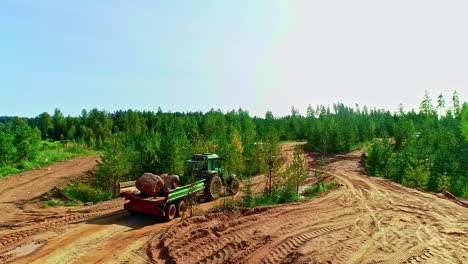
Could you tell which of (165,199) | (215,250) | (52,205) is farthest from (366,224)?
(52,205)

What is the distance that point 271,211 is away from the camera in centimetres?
1214

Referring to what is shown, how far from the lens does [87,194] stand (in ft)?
57.9

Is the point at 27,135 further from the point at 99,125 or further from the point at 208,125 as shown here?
the point at 99,125

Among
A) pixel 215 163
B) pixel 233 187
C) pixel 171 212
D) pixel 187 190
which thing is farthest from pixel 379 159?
pixel 171 212

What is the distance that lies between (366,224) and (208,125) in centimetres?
3594

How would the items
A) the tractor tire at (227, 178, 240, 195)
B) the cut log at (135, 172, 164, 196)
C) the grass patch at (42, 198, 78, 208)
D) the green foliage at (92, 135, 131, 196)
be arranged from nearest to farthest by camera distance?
the cut log at (135, 172, 164, 196) < the grass patch at (42, 198, 78, 208) < the tractor tire at (227, 178, 240, 195) < the green foliage at (92, 135, 131, 196)

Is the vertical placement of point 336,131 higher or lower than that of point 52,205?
higher

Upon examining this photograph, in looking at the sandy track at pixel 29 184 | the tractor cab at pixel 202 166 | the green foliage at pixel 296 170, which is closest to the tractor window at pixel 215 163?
the tractor cab at pixel 202 166

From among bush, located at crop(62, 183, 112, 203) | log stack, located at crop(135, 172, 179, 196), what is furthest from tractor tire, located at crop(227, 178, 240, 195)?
bush, located at crop(62, 183, 112, 203)

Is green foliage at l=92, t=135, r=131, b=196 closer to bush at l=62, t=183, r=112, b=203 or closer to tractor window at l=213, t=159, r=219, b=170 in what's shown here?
bush at l=62, t=183, r=112, b=203

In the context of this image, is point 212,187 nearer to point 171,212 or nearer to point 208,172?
point 208,172

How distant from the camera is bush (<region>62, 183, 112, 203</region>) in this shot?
56.5 ft

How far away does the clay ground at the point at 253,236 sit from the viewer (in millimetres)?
8078

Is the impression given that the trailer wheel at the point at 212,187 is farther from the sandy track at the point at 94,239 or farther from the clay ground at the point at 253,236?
the sandy track at the point at 94,239
